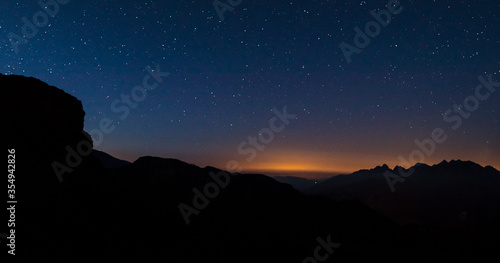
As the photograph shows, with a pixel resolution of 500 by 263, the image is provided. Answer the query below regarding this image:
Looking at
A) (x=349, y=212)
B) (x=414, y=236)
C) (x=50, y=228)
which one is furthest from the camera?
(x=349, y=212)

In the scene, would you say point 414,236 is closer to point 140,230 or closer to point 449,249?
point 449,249

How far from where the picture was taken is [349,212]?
8950cm

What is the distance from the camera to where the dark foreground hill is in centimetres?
2862

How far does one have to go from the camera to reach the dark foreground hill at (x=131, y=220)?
28.6m

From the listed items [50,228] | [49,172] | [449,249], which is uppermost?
[49,172]

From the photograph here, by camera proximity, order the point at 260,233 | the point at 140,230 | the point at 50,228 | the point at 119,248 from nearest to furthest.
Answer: the point at 50,228
the point at 119,248
the point at 140,230
the point at 260,233

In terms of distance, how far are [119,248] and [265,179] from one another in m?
74.4

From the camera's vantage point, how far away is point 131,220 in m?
41.6

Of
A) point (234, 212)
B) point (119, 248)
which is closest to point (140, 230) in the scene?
point (119, 248)

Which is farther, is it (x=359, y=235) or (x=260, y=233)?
(x=359, y=235)

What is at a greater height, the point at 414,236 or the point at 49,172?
the point at 49,172

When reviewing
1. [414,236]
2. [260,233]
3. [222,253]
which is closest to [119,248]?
[222,253]

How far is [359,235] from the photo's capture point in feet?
235

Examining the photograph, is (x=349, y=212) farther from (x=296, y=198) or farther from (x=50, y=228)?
(x=50, y=228)
